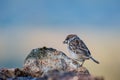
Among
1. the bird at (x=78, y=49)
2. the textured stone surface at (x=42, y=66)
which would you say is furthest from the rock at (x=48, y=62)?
the bird at (x=78, y=49)

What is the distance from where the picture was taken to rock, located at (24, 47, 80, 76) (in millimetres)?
6543

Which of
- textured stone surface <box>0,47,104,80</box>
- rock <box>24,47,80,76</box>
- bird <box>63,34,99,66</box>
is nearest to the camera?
textured stone surface <box>0,47,104,80</box>

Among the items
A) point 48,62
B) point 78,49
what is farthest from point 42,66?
point 78,49

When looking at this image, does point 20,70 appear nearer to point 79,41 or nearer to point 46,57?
point 46,57

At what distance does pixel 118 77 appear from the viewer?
337 inches

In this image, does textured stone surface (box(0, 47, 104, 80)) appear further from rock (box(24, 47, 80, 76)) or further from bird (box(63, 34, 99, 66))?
bird (box(63, 34, 99, 66))

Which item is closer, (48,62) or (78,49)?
(48,62)

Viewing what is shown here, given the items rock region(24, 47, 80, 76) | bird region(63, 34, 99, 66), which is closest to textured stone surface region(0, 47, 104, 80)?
rock region(24, 47, 80, 76)

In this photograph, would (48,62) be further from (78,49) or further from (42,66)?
(78,49)

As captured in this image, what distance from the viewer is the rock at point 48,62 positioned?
654 cm

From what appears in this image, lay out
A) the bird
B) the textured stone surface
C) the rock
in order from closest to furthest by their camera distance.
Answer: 1. the textured stone surface
2. the rock
3. the bird

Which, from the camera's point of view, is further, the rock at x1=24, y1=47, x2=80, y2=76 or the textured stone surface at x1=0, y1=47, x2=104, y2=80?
the rock at x1=24, y1=47, x2=80, y2=76

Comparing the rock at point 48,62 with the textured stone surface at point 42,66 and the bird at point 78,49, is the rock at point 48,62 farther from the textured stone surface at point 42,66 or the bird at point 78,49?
the bird at point 78,49

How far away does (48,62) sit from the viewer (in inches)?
262
